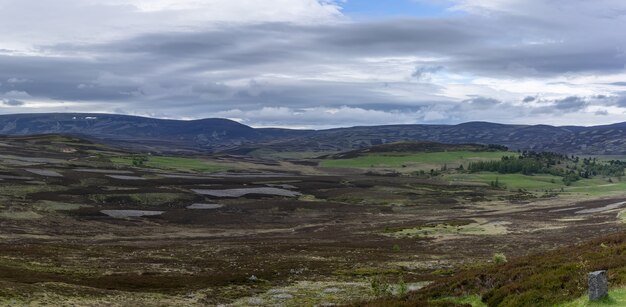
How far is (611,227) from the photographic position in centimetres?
8225

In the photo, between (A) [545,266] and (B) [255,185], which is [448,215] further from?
(A) [545,266]

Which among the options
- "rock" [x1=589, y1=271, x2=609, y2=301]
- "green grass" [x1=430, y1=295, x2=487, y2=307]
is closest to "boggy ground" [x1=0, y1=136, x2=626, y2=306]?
"green grass" [x1=430, y1=295, x2=487, y2=307]

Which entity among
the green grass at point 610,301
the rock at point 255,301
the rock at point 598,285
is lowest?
the rock at point 255,301

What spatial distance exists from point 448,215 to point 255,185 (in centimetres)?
7136

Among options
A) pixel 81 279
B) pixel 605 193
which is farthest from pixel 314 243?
pixel 605 193

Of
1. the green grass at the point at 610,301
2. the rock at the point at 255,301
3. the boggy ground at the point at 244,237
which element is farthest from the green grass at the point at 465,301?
the rock at the point at 255,301

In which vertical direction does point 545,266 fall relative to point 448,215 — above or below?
above

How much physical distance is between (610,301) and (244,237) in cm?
7271

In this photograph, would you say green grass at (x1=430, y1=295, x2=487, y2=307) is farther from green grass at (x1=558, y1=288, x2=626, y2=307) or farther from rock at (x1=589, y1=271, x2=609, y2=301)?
rock at (x1=589, y1=271, x2=609, y2=301)

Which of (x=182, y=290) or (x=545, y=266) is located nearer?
(x=545, y=266)

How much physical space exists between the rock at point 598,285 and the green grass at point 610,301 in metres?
0.18

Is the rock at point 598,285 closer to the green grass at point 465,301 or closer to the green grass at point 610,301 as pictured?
the green grass at point 610,301

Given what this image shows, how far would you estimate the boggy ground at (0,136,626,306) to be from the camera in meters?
43.6

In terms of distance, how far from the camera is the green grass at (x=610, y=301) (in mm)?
18845
